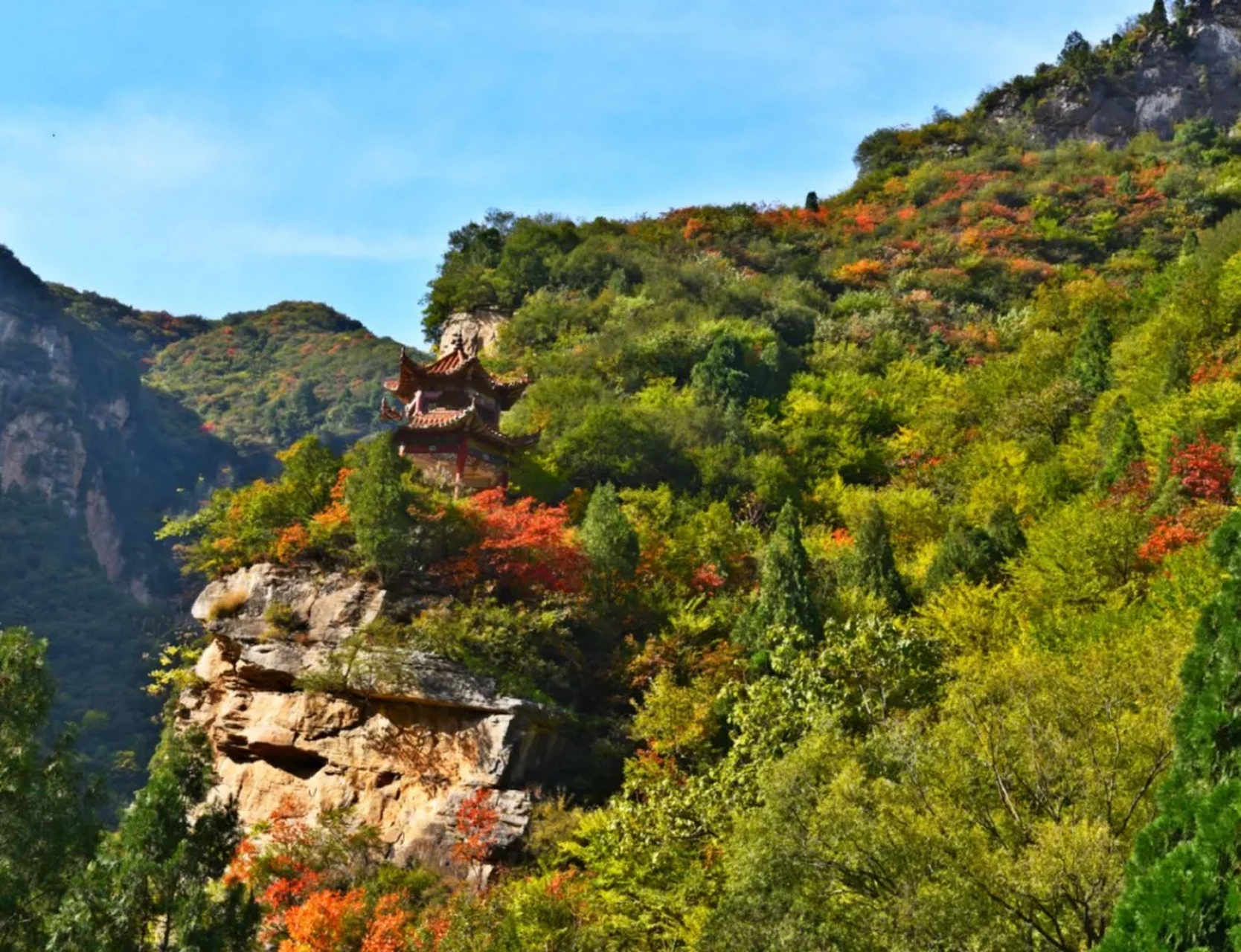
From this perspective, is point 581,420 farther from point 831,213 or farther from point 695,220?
point 831,213

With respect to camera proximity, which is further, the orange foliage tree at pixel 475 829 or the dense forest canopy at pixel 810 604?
the orange foliage tree at pixel 475 829

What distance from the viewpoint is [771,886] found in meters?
15.0

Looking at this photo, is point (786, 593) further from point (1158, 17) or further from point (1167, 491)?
point (1158, 17)

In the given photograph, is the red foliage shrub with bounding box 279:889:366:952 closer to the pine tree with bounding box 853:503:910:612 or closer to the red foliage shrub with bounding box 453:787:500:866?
the red foliage shrub with bounding box 453:787:500:866

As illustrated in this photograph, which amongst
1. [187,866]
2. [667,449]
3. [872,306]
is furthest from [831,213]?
[187,866]

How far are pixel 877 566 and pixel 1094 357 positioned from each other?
17.3m

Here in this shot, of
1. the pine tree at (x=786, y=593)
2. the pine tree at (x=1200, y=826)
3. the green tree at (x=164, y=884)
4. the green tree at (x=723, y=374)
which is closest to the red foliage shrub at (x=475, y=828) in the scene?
the pine tree at (x=786, y=593)

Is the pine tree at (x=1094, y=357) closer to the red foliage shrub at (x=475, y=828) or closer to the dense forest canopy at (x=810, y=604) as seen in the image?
the dense forest canopy at (x=810, y=604)

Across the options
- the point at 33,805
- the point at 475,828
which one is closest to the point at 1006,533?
the point at 475,828

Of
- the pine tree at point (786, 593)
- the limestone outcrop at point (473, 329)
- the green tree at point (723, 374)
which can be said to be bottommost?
the pine tree at point (786, 593)

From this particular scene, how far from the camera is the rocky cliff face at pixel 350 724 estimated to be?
2411 cm

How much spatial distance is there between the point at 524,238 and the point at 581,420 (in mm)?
21319

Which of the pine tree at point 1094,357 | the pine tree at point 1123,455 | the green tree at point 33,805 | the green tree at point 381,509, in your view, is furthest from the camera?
the pine tree at point 1094,357

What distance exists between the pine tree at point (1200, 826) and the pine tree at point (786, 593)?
12.1 m
